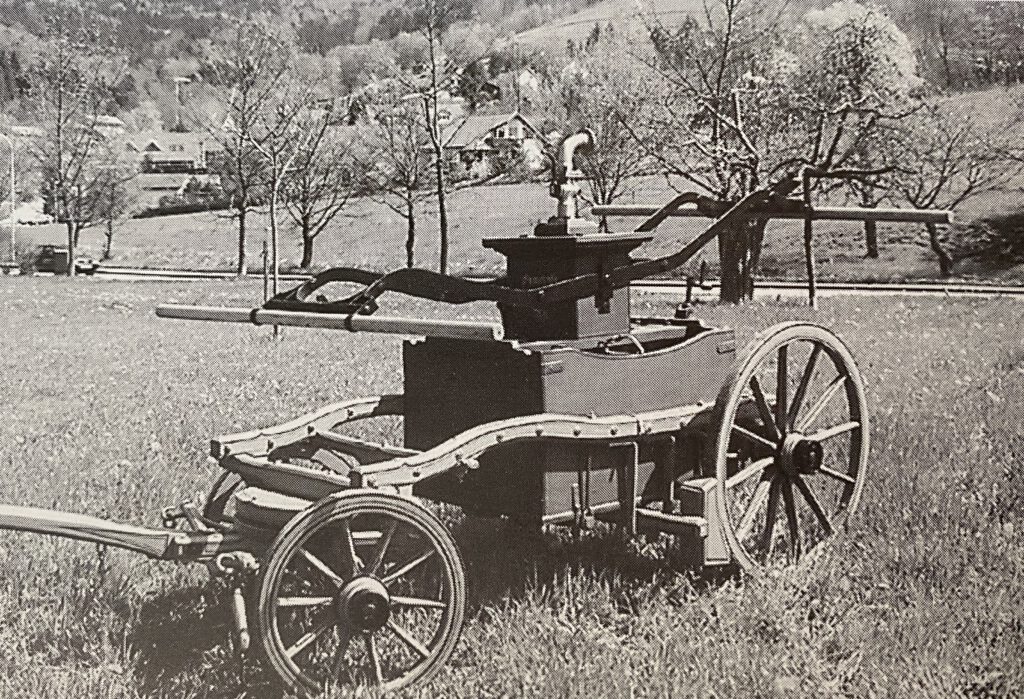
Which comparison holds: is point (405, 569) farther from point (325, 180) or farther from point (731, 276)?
point (325, 180)

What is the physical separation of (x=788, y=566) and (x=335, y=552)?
75.8 inches

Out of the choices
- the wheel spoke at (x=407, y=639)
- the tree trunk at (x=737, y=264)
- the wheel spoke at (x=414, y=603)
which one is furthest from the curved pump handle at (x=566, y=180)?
the tree trunk at (x=737, y=264)

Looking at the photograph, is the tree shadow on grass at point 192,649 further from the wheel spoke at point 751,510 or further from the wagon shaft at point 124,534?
the wheel spoke at point 751,510

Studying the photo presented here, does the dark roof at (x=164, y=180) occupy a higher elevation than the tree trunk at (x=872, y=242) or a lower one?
higher

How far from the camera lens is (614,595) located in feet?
14.1

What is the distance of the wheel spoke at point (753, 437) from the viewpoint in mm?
4121

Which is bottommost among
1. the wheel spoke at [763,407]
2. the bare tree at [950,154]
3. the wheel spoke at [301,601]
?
the wheel spoke at [301,601]

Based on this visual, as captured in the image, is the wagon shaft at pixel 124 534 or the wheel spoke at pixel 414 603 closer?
the wagon shaft at pixel 124 534

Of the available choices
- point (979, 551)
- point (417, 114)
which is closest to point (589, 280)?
point (979, 551)

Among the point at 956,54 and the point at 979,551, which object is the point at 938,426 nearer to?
the point at 979,551

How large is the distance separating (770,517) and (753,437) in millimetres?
331

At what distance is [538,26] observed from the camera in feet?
239

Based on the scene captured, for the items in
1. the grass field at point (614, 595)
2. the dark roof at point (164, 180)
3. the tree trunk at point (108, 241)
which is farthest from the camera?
the dark roof at point (164, 180)

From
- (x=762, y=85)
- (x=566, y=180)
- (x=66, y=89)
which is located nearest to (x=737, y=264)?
(x=762, y=85)
